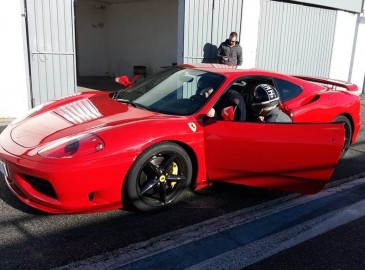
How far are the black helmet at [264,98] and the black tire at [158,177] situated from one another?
102cm

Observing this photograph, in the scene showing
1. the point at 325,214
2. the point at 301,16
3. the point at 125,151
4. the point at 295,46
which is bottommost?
the point at 325,214

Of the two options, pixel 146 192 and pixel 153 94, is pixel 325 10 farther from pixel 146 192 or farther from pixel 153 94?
pixel 146 192

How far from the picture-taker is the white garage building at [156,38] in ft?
21.1

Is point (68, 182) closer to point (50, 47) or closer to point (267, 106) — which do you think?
point (267, 106)

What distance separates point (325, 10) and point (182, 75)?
865cm

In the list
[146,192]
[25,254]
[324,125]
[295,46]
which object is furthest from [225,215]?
[295,46]

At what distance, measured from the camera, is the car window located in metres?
4.38

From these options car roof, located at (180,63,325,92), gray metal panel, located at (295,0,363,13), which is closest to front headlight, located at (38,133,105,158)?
car roof, located at (180,63,325,92)

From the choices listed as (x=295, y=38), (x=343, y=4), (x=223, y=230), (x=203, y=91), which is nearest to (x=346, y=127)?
(x=203, y=91)

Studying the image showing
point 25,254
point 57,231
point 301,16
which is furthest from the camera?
point 301,16

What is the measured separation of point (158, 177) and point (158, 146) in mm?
293

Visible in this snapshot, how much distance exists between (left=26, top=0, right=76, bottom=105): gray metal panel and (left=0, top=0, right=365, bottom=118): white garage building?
0.02 meters

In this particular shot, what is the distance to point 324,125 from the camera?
3465mm

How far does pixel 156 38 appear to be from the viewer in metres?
12.3
